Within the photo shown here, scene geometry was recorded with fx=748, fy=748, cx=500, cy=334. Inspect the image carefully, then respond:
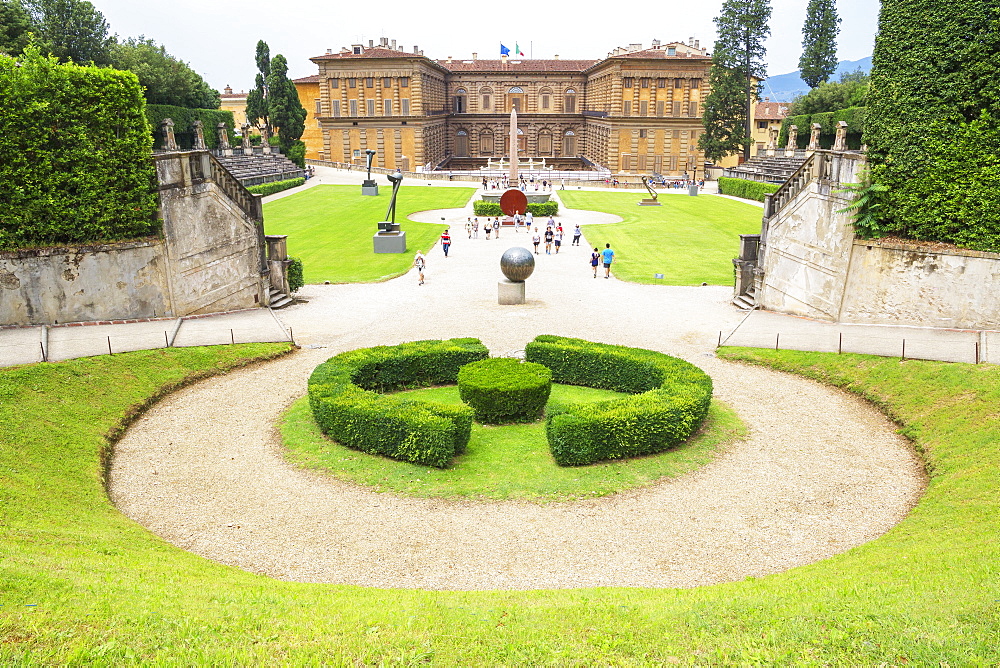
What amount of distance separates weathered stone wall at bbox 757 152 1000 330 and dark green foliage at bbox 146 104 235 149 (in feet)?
186

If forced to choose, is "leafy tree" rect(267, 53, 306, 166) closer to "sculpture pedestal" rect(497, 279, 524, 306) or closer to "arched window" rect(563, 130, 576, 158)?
"arched window" rect(563, 130, 576, 158)

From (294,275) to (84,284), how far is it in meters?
8.43

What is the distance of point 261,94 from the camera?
299ft

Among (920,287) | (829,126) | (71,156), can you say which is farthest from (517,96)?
(920,287)

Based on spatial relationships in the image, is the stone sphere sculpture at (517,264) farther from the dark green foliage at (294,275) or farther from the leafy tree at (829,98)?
the leafy tree at (829,98)

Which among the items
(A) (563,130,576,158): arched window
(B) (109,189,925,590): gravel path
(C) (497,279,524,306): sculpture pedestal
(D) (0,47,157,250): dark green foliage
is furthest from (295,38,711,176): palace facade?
(B) (109,189,925,590): gravel path

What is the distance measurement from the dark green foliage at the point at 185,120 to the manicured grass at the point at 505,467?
58.6 m

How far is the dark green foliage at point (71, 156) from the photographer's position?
21359mm

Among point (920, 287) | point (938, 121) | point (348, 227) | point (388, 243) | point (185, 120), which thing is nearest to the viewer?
point (938, 121)

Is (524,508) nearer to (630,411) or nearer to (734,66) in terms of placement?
(630,411)

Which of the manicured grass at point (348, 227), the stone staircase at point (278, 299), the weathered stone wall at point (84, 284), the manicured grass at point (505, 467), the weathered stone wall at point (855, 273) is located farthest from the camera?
the manicured grass at point (348, 227)

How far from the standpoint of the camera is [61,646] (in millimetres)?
6770

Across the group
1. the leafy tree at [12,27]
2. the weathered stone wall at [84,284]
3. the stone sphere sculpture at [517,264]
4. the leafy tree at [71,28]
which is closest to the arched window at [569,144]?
the leafy tree at [71,28]

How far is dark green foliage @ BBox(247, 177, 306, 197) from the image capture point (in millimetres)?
65062
